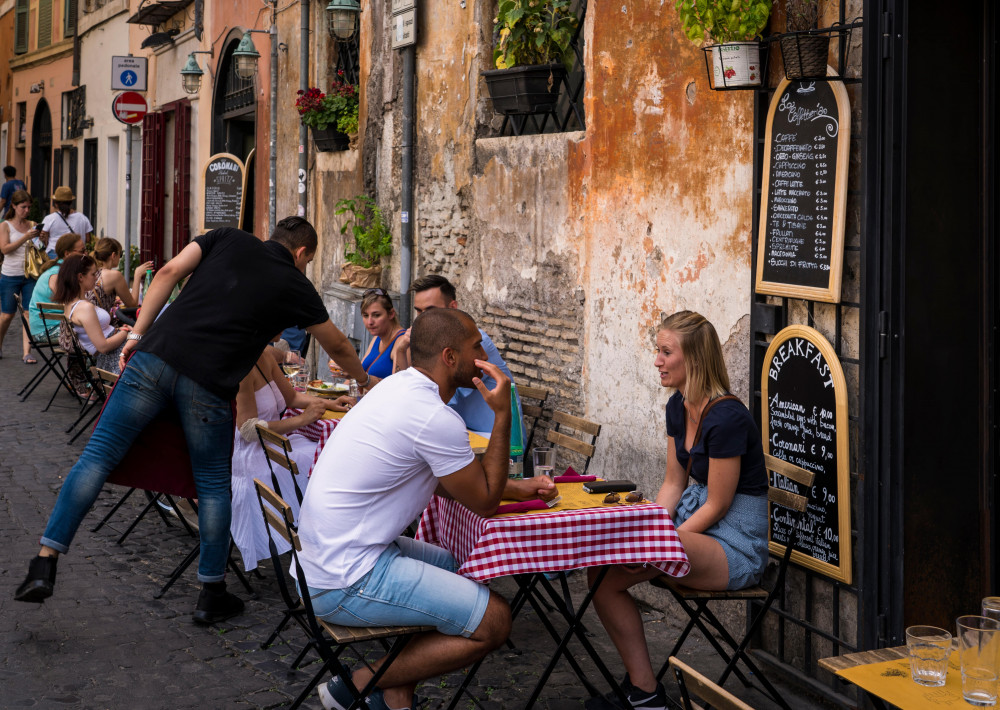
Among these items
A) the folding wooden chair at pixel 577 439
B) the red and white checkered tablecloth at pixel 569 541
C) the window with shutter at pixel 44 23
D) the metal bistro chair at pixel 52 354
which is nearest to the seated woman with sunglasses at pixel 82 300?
the metal bistro chair at pixel 52 354

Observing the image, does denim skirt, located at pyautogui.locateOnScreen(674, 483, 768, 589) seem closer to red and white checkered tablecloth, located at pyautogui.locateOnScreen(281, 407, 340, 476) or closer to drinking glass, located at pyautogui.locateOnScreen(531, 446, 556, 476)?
drinking glass, located at pyautogui.locateOnScreen(531, 446, 556, 476)

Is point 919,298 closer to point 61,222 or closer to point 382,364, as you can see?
point 382,364

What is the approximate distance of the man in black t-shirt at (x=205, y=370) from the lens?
5172mm

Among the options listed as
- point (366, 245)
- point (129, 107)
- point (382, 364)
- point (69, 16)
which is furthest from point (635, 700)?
point (69, 16)

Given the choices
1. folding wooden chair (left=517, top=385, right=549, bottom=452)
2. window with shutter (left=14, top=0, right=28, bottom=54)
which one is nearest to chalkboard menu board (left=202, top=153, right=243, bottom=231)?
folding wooden chair (left=517, top=385, right=549, bottom=452)

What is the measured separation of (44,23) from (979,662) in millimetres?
27445

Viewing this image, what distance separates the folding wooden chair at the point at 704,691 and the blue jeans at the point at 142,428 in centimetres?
308

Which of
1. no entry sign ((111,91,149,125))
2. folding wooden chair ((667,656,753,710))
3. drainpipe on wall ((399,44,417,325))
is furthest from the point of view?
no entry sign ((111,91,149,125))

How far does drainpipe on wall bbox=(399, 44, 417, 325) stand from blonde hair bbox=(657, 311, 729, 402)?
4.79 meters

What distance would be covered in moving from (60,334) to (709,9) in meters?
7.15

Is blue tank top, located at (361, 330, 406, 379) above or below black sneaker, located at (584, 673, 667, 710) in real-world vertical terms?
above

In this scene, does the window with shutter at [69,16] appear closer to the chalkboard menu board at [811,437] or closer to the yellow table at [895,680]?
the chalkboard menu board at [811,437]

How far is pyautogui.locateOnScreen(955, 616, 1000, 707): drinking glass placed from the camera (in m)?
2.61

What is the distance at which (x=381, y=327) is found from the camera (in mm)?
6871
